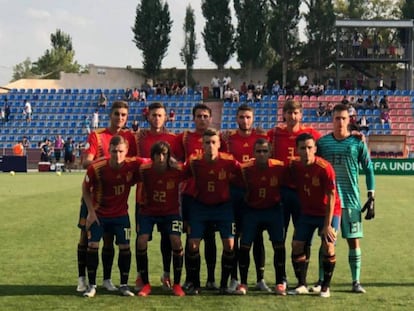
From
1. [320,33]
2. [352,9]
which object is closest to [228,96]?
[320,33]

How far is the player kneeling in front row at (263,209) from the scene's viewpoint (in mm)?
7168

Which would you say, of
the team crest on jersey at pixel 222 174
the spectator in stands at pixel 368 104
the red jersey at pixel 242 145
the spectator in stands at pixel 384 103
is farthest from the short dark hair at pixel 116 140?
the spectator in stands at pixel 384 103

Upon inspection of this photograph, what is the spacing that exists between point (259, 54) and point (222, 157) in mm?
47040

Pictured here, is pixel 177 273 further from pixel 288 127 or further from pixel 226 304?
pixel 288 127

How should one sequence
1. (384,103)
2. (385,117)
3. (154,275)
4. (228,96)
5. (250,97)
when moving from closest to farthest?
(154,275) < (385,117) < (384,103) < (250,97) < (228,96)

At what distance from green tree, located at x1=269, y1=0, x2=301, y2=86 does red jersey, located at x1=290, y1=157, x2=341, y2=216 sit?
45405 mm

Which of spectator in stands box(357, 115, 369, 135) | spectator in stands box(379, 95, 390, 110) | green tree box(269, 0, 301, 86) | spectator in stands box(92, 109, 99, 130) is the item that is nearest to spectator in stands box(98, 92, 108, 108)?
spectator in stands box(92, 109, 99, 130)

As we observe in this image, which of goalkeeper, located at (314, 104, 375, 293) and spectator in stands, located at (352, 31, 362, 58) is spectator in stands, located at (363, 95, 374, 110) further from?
goalkeeper, located at (314, 104, 375, 293)

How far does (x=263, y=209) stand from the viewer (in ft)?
23.7

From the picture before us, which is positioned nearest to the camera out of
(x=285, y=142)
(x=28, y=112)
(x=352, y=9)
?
(x=285, y=142)

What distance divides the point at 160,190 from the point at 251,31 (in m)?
46.4

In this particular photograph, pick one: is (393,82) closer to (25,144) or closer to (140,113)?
(140,113)

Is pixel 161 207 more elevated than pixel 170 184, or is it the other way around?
pixel 170 184

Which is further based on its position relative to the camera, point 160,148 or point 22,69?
point 22,69
